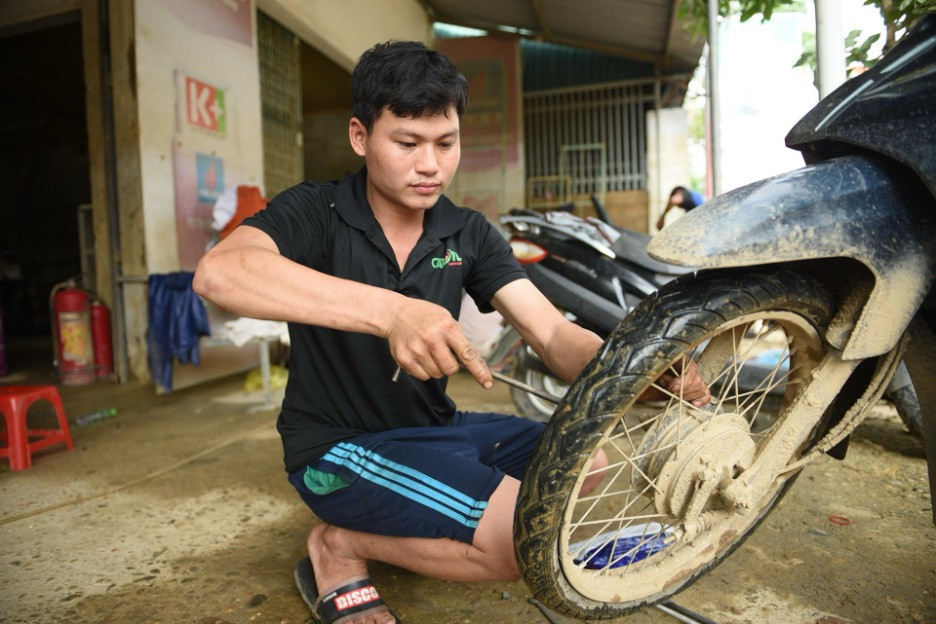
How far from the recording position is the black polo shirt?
1477 millimetres

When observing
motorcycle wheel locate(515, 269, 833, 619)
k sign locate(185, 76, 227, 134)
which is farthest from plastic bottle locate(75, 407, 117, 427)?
motorcycle wheel locate(515, 269, 833, 619)

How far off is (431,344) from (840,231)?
2.34ft

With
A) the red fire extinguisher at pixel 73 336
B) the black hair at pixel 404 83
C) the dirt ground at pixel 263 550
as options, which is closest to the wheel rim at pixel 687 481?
the dirt ground at pixel 263 550

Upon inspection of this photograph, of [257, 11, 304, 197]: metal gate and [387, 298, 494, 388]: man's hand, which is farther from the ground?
[257, 11, 304, 197]: metal gate

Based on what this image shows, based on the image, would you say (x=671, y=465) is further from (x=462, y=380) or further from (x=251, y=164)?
(x=251, y=164)

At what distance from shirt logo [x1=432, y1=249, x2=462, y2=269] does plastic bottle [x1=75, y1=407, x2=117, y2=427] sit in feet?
9.29

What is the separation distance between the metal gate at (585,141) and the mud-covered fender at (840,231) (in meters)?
8.68

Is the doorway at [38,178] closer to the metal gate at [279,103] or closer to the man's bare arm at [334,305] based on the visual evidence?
the metal gate at [279,103]

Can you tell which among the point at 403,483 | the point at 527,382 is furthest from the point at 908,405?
the point at 403,483

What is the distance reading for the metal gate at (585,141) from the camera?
384 inches

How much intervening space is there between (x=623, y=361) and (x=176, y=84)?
13.1 ft

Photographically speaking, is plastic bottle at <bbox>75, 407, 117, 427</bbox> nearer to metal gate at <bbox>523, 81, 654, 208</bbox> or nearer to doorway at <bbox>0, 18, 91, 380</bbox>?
doorway at <bbox>0, 18, 91, 380</bbox>

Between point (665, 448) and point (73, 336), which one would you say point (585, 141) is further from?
point (665, 448)

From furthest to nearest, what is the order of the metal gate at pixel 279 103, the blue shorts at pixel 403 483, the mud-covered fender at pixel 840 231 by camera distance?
the metal gate at pixel 279 103 → the blue shorts at pixel 403 483 → the mud-covered fender at pixel 840 231
